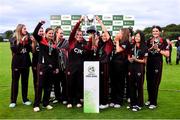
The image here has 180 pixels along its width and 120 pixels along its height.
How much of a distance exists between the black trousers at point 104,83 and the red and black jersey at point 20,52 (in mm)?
1737

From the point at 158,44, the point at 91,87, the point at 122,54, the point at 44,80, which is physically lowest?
the point at 91,87

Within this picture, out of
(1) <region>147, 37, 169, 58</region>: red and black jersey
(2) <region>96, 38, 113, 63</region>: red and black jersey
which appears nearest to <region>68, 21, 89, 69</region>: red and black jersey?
(2) <region>96, 38, 113, 63</region>: red and black jersey

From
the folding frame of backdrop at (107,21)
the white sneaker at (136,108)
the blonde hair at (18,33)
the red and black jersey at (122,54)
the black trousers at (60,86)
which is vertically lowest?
the white sneaker at (136,108)

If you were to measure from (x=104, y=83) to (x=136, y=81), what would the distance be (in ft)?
2.45

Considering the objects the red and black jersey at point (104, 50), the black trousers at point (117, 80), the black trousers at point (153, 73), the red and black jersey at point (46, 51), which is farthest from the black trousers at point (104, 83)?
the red and black jersey at point (46, 51)

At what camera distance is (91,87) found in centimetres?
925

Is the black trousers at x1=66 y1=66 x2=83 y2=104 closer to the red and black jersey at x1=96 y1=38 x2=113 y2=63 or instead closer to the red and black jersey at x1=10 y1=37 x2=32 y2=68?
the red and black jersey at x1=96 y1=38 x2=113 y2=63

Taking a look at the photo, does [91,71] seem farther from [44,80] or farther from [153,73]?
[153,73]

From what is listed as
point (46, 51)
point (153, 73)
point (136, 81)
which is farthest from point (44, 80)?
point (153, 73)

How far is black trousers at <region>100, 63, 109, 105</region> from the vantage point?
9665 mm

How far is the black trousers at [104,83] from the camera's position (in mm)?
9665

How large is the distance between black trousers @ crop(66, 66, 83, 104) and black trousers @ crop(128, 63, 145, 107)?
115 centimetres

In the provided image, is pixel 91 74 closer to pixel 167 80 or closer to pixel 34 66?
pixel 34 66

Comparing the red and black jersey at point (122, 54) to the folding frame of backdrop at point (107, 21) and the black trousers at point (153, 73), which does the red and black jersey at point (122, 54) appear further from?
the folding frame of backdrop at point (107, 21)
